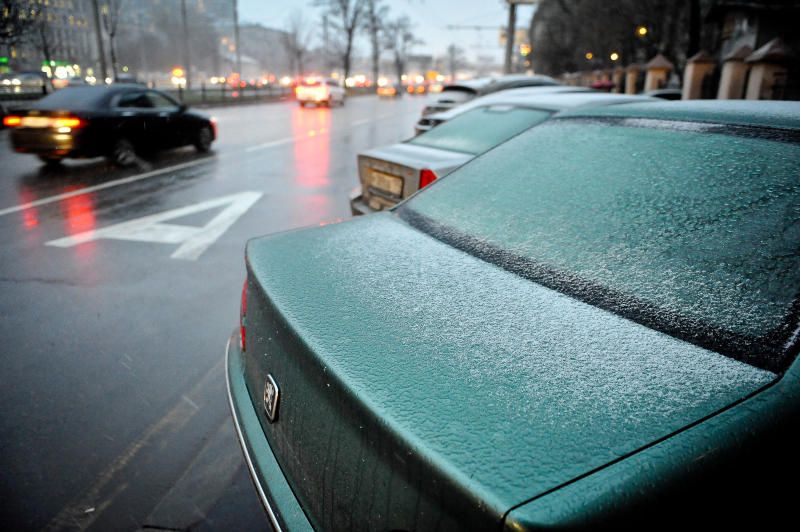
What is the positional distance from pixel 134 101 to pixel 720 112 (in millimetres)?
10547

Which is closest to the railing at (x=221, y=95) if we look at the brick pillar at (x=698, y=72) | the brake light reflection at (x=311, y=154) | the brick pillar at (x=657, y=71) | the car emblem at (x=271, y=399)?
the brake light reflection at (x=311, y=154)

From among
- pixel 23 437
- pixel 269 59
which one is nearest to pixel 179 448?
pixel 23 437

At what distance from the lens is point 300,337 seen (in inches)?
56.7

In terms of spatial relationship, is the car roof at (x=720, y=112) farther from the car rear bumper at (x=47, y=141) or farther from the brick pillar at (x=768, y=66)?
the brick pillar at (x=768, y=66)

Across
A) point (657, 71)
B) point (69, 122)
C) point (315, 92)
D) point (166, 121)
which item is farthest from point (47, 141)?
point (315, 92)

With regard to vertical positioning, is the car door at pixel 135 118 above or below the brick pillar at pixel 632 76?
below

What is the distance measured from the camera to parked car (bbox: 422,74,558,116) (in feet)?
39.0

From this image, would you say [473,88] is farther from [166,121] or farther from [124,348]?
[124,348]

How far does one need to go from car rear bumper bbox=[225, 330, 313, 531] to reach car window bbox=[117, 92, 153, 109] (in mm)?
9479

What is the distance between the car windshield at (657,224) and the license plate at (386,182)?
207 centimetres

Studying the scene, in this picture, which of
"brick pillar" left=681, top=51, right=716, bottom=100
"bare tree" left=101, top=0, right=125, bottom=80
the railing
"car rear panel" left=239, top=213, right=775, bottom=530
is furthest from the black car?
"bare tree" left=101, top=0, right=125, bottom=80

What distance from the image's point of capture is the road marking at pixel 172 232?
5266 mm

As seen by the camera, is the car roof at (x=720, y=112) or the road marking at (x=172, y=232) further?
the road marking at (x=172, y=232)

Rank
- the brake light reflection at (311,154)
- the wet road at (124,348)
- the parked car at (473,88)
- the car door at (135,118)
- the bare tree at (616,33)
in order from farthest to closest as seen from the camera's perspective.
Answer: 1. the bare tree at (616,33)
2. the parked car at (473,88)
3. the car door at (135,118)
4. the brake light reflection at (311,154)
5. the wet road at (124,348)
